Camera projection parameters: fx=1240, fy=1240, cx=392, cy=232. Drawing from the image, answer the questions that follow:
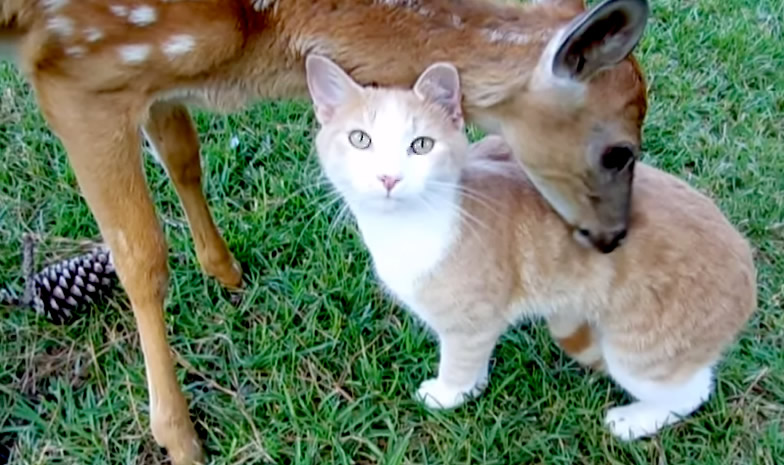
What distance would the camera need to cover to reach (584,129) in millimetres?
2533

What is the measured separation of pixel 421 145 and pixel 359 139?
0.41 ft

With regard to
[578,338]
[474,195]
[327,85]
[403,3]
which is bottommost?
[578,338]

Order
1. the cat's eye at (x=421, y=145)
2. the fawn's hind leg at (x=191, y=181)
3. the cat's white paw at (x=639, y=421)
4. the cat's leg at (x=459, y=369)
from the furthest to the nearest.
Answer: the fawn's hind leg at (x=191, y=181) → the cat's white paw at (x=639, y=421) → the cat's leg at (x=459, y=369) → the cat's eye at (x=421, y=145)

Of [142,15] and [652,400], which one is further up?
[142,15]

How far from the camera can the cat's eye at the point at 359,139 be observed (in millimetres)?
2477

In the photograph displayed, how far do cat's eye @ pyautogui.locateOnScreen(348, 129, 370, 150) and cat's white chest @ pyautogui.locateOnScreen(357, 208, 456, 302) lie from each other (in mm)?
173

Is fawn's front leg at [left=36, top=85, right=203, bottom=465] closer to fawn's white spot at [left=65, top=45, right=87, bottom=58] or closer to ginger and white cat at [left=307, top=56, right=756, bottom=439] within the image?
fawn's white spot at [left=65, top=45, right=87, bottom=58]

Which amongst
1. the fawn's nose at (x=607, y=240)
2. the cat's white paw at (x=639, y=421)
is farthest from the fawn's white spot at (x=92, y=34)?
the cat's white paw at (x=639, y=421)

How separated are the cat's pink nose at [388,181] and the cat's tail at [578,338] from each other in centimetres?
56

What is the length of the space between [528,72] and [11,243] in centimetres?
162

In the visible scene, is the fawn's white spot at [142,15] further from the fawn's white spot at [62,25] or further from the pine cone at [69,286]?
the pine cone at [69,286]

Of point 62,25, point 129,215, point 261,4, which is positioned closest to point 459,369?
point 129,215

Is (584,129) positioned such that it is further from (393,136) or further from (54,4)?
(54,4)

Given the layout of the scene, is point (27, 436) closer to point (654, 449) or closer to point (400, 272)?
point (400, 272)
